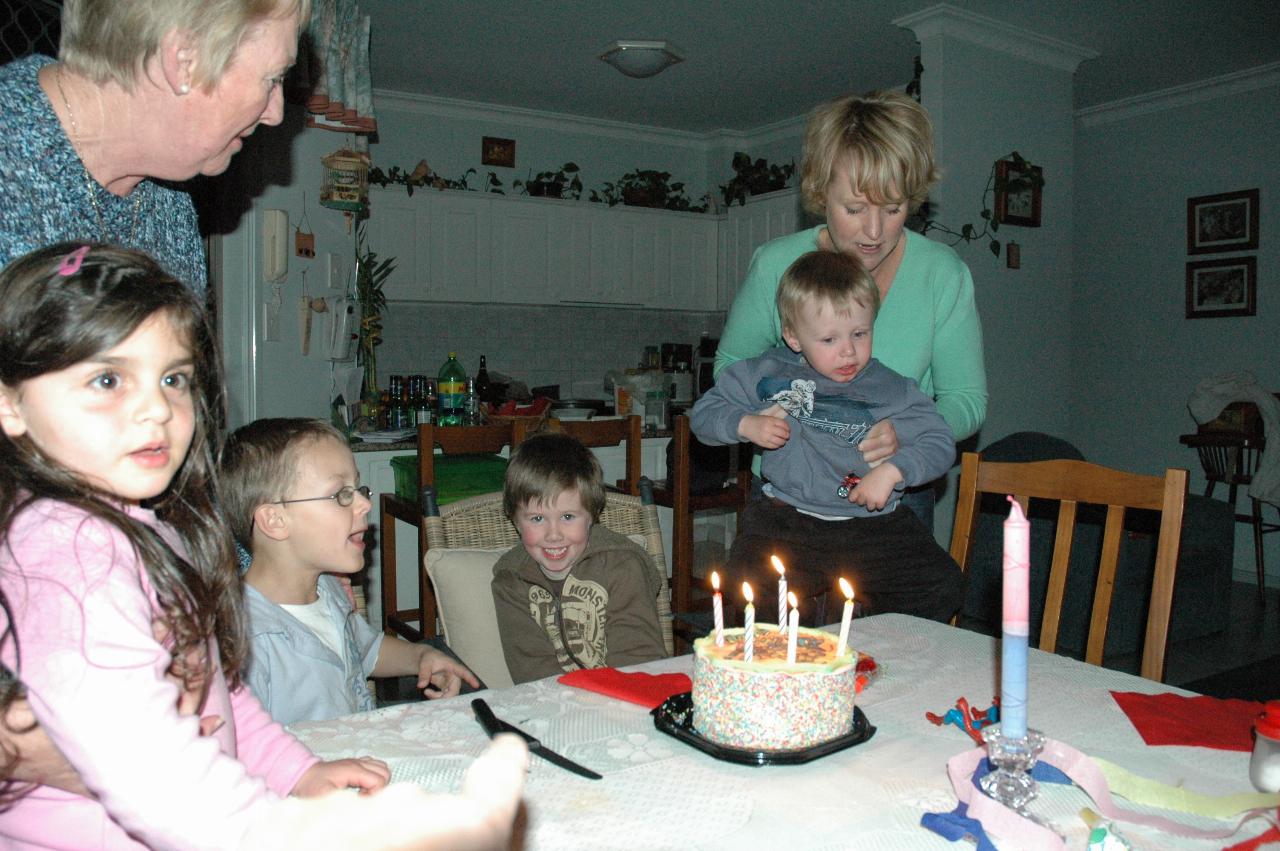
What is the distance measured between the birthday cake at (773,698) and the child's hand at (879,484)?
77cm

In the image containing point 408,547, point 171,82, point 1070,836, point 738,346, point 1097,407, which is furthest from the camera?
point 1097,407

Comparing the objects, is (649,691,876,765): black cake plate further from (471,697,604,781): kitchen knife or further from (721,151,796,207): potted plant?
(721,151,796,207): potted plant

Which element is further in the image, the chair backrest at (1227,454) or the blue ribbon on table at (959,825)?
the chair backrest at (1227,454)

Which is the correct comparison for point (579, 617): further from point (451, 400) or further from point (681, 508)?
point (451, 400)

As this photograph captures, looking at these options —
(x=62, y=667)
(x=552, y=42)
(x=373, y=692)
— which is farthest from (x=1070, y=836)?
(x=552, y=42)

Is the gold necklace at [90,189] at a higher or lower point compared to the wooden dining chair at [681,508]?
higher

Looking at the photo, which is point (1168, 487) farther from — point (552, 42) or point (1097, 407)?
point (1097, 407)

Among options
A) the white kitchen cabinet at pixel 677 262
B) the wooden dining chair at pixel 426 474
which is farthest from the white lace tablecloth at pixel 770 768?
the white kitchen cabinet at pixel 677 262

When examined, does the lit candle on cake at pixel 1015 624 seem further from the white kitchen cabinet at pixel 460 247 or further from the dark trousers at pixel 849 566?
the white kitchen cabinet at pixel 460 247

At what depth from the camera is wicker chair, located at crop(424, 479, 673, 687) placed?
2108 mm

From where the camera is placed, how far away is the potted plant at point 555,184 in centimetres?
662

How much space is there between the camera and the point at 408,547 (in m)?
4.15

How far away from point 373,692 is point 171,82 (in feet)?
3.86

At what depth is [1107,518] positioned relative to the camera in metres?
1.62
